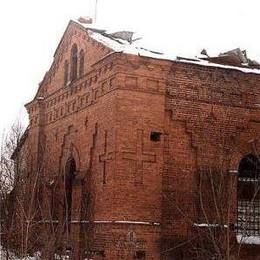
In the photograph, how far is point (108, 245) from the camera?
18312mm

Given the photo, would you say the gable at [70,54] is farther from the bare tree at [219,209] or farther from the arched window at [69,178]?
the bare tree at [219,209]

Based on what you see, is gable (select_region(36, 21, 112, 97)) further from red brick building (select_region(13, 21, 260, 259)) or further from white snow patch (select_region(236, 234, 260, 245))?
white snow patch (select_region(236, 234, 260, 245))

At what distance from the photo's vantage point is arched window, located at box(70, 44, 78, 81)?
76.5ft

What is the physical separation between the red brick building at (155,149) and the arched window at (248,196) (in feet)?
0.11

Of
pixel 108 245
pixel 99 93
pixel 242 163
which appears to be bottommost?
pixel 108 245

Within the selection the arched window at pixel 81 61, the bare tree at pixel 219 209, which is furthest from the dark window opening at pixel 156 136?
the arched window at pixel 81 61

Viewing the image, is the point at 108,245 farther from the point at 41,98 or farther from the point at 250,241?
the point at 41,98

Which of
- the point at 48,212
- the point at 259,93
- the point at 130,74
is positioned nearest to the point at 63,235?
the point at 48,212

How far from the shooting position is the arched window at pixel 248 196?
19.9 meters

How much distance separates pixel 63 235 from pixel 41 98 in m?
6.70

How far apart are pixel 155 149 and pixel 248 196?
3466 mm

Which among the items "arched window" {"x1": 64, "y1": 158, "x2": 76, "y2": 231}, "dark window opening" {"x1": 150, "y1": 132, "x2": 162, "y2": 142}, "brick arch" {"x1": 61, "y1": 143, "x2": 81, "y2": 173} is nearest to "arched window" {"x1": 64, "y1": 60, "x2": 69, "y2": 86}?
"brick arch" {"x1": 61, "y1": 143, "x2": 81, "y2": 173}

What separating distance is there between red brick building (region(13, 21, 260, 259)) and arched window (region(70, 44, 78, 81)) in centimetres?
141

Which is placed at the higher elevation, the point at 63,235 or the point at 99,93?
the point at 99,93
